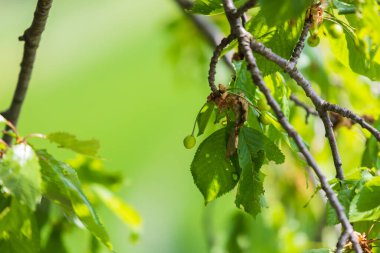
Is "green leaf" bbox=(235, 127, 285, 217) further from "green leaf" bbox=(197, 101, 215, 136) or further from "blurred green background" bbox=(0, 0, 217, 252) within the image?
"blurred green background" bbox=(0, 0, 217, 252)

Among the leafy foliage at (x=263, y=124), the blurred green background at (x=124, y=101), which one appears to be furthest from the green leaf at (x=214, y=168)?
the blurred green background at (x=124, y=101)

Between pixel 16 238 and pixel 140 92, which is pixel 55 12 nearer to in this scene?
pixel 140 92

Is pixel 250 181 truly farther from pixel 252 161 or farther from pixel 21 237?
pixel 21 237

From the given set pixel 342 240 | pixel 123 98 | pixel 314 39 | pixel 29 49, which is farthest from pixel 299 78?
pixel 123 98

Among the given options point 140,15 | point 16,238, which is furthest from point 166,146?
point 16,238

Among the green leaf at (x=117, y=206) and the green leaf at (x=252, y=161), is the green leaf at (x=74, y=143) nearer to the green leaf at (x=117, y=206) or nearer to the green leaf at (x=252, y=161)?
the green leaf at (x=252, y=161)
